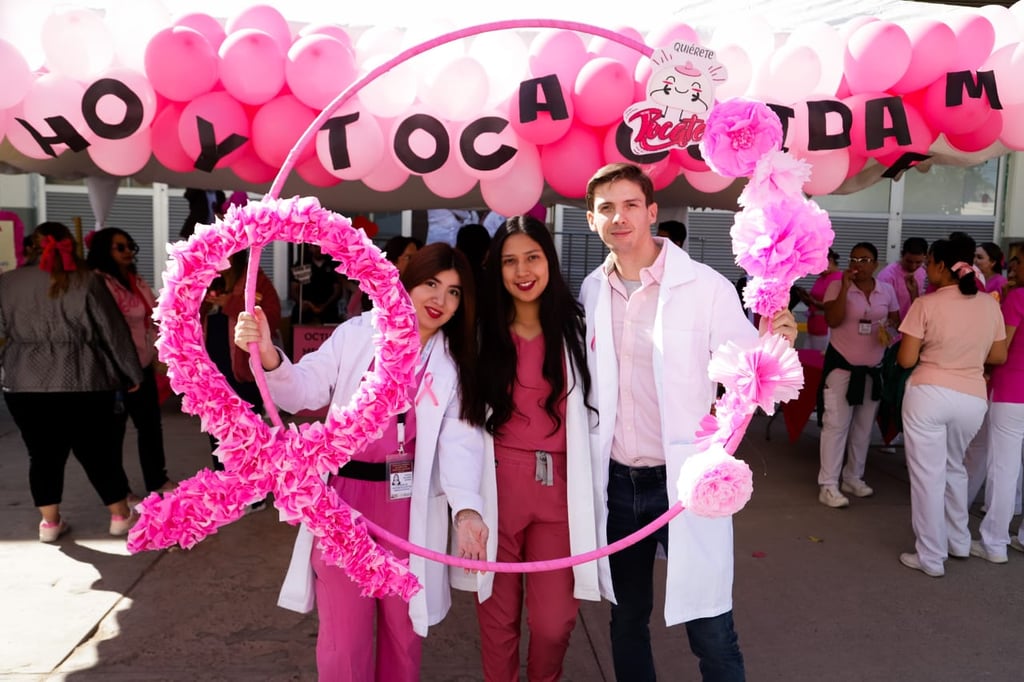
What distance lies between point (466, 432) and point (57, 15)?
2680 mm

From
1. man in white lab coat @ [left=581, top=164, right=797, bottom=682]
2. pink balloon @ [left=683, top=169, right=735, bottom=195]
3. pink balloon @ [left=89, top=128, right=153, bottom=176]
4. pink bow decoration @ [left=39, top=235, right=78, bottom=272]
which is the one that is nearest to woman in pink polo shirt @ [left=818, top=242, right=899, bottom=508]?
pink balloon @ [left=683, top=169, right=735, bottom=195]

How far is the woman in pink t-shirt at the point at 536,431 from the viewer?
7.91 ft

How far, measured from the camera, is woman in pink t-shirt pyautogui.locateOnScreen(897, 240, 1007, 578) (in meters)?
4.03

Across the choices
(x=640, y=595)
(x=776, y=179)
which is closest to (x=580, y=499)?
(x=640, y=595)

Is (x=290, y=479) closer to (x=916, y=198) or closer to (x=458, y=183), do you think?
(x=458, y=183)

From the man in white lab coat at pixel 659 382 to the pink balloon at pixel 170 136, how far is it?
208cm

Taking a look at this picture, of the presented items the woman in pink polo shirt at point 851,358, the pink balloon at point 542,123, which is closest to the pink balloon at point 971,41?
the woman in pink polo shirt at point 851,358

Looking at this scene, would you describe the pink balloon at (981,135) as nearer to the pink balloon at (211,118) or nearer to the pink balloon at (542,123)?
the pink balloon at (542,123)

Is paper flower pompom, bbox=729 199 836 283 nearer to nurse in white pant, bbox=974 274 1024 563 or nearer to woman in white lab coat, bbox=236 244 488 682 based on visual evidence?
woman in white lab coat, bbox=236 244 488 682

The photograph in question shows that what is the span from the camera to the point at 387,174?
3760mm

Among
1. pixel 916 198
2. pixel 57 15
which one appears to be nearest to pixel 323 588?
pixel 57 15

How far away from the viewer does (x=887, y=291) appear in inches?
211

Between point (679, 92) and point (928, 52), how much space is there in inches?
82.9

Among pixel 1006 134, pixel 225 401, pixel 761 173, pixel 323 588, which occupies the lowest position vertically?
pixel 323 588
